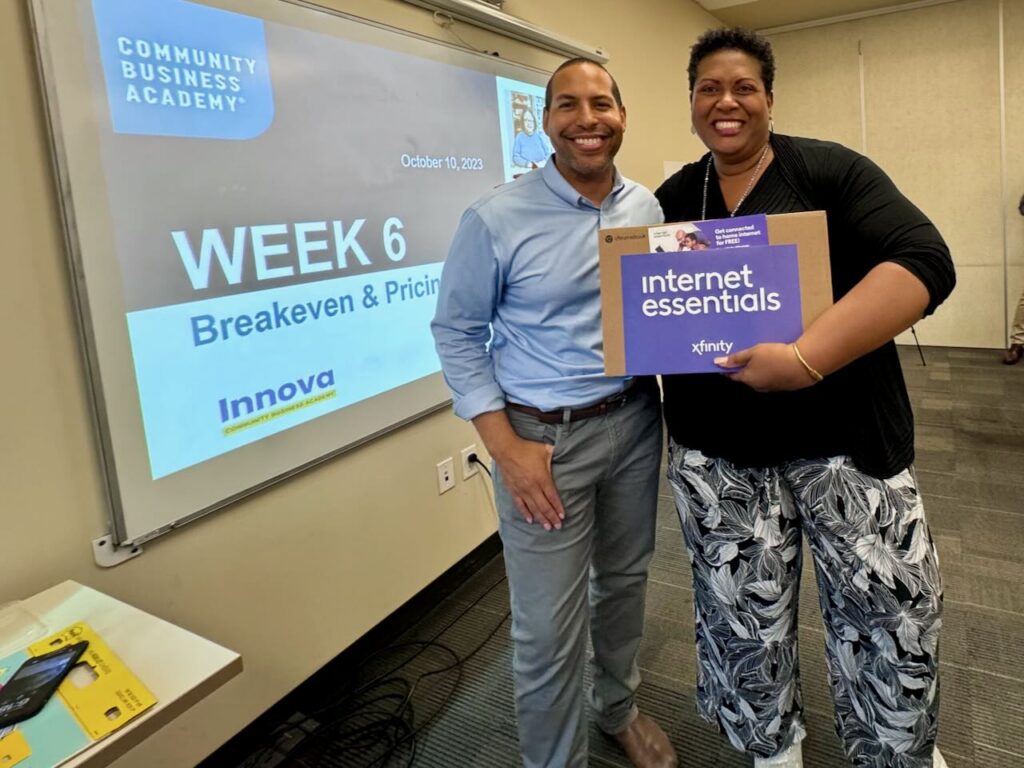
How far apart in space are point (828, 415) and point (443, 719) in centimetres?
132

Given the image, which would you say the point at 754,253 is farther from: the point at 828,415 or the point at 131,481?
the point at 131,481

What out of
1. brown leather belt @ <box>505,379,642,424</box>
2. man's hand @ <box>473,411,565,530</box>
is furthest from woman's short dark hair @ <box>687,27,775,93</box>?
man's hand @ <box>473,411,565,530</box>

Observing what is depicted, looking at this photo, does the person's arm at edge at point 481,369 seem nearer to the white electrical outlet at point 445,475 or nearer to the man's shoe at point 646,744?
the man's shoe at point 646,744

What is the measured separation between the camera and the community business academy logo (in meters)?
1.31

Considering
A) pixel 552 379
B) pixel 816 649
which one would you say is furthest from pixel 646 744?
pixel 552 379

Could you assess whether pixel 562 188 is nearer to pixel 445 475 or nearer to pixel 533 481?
pixel 533 481

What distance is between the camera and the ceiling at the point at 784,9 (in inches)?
190

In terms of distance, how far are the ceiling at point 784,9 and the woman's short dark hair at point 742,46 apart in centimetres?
424

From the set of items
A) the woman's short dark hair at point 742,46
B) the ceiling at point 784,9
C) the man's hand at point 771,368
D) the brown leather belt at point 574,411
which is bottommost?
the brown leather belt at point 574,411

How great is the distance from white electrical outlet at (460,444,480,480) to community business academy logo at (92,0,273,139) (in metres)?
1.30

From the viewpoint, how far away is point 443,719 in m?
1.83

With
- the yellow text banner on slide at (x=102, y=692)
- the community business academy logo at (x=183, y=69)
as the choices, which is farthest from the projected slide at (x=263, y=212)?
the yellow text banner on slide at (x=102, y=692)

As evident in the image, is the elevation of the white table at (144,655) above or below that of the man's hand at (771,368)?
below

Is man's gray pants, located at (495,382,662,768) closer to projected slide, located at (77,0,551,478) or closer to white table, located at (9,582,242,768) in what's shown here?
white table, located at (9,582,242,768)
